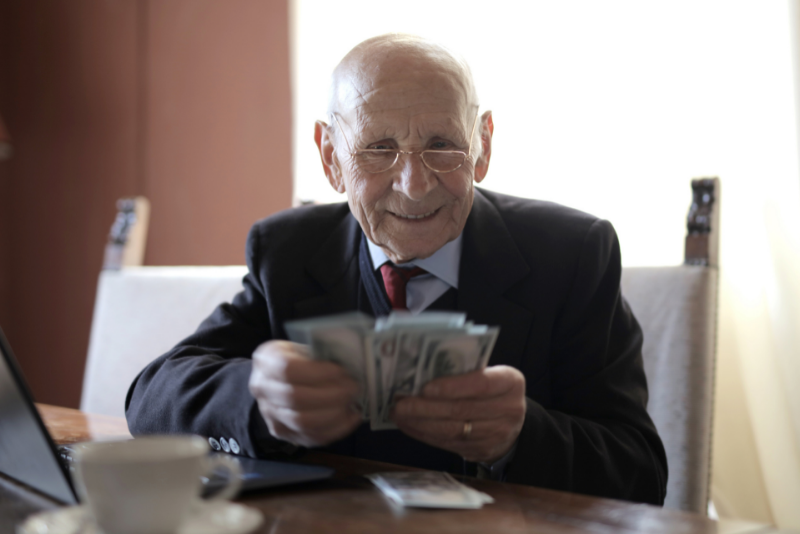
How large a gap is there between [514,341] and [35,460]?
31.3 inches

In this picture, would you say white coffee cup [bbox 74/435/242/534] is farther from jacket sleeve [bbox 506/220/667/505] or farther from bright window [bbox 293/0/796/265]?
bright window [bbox 293/0/796/265]

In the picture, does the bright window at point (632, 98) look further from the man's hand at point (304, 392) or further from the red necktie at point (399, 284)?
the man's hand at point (304, 392)

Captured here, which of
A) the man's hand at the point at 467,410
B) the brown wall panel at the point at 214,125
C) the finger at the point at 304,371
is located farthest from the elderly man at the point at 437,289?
the brown wall panel at the point at 214,125

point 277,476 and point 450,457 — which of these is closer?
point 277,476

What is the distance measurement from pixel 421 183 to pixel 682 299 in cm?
60

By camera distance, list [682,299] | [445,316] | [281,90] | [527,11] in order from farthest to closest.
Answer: [281,90]
[527,11]
[682,299]
[445,316]

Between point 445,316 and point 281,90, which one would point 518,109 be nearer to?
point 281,90

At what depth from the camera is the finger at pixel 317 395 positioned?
0.80 m

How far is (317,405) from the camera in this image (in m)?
0.80

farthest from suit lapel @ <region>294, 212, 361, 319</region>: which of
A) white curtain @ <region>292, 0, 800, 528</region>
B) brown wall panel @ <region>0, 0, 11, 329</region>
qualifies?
Result: brown wall panel @ <region>0, 0, 11, 329</region>

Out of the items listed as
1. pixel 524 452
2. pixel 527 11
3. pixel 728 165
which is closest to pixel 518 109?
pixel 527 11

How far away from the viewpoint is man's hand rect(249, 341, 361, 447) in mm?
788

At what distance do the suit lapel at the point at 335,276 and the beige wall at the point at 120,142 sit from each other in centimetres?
166

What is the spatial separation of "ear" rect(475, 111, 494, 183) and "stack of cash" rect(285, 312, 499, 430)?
27.7 inches
